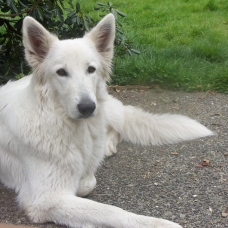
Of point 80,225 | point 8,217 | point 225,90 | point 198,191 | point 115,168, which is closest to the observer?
point 80,225

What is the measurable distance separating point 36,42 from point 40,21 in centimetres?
245

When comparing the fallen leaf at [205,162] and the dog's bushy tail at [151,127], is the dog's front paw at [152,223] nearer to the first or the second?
the fallen leaf at [205,162]

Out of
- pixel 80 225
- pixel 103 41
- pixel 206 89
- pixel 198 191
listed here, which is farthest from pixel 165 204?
pixel 206 89

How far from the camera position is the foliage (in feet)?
17.4

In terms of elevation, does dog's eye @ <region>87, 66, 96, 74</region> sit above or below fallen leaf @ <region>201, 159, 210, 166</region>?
above

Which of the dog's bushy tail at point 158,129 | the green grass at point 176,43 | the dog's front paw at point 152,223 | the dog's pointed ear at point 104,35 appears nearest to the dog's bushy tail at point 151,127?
the dog's bushy tail at point 158,129

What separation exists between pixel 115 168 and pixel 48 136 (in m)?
0.97

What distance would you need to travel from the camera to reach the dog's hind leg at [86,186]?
3.63 m

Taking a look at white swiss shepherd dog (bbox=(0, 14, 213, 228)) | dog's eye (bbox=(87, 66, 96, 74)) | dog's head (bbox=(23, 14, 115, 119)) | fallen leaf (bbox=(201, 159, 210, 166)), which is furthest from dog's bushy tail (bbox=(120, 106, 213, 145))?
dog's eye (bbox=(87, 66, 96, 74))

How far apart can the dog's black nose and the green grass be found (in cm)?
300

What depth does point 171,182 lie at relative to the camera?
3.85 meters

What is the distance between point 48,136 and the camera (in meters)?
3.46

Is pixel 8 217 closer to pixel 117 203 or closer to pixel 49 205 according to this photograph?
pixel 49 205

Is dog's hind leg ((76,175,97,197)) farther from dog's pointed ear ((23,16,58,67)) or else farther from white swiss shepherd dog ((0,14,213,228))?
dog's pointed ear ((23,16,58,67))
